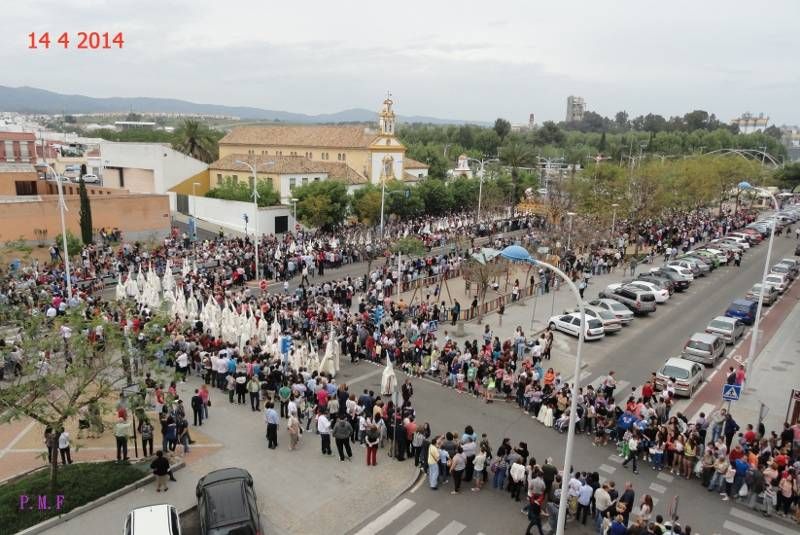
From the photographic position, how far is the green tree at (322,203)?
4725 centimetres

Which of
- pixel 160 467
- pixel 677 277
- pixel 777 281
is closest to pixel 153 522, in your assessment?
pixel 160 467

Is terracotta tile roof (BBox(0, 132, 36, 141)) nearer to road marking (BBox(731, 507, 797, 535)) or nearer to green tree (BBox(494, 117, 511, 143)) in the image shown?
road marking (BBox(731, 507, 797, 535))

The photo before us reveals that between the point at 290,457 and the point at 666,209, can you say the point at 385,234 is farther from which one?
the point at 290,457

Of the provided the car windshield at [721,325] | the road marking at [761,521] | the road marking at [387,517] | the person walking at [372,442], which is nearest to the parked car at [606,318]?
the car windshield at [721,325]

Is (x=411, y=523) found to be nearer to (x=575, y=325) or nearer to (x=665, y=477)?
(x=665, y=477)

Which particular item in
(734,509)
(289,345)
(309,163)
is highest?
(309,163)

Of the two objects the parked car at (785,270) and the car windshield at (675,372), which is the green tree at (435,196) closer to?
the parked car at (785,270)

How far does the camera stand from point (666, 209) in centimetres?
5456

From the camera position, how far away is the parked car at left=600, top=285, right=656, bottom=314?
2998 centimetres

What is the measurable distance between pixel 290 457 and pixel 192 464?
2446mm

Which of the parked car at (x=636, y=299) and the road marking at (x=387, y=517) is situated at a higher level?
the parked car at (x=636, y=299)

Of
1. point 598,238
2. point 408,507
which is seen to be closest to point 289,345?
point 408,507

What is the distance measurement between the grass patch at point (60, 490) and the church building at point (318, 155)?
1648 inches

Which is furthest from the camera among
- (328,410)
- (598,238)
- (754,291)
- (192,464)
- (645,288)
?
(598,238)
